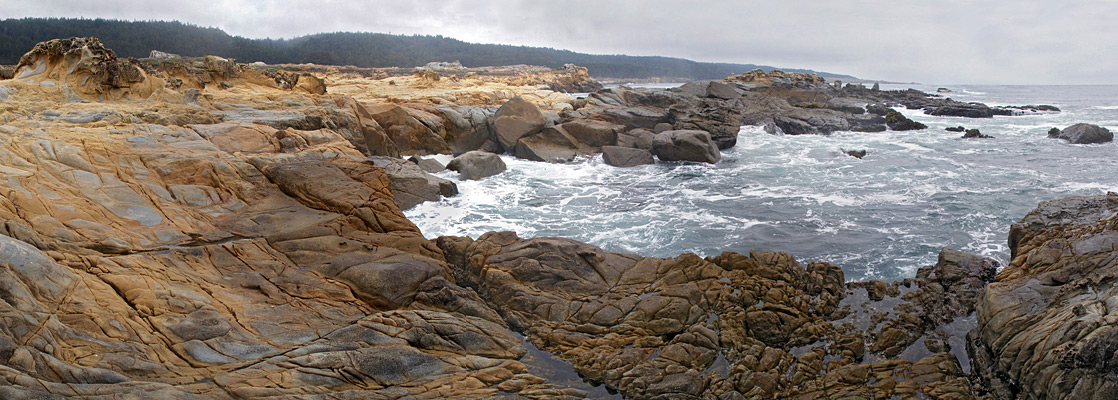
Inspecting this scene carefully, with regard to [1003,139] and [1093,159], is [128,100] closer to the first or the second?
[1093,159]

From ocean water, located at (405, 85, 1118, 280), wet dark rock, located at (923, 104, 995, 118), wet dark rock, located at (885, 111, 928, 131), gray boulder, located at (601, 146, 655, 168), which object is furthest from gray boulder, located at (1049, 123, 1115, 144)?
gray boulder, located at (601, 146, 655, 168)

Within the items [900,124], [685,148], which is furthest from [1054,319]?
[900,124]

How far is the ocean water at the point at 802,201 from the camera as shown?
1347 cm

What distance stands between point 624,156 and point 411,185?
10474 millimetres

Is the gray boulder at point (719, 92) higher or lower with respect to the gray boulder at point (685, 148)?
higher

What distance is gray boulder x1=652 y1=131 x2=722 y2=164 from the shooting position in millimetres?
24453

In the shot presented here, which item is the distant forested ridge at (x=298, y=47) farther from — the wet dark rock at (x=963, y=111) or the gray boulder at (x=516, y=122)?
the wet dark rock at (x=963, y=111)

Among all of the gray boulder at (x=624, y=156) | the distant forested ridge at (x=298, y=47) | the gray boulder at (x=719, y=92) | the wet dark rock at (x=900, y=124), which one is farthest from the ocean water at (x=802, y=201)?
the distant forested ridge at (x=298, y=47)

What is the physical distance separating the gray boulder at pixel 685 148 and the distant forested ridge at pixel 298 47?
184 feet

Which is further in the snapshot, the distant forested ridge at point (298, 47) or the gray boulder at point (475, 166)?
the distant forested ridge at point (298, 47)

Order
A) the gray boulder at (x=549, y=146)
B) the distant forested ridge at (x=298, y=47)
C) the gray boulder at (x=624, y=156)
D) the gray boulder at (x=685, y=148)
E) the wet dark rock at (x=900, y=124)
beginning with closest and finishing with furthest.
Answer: the gray boulder at (x=624, y=156) → the gray boulder at (x=549, y=146) → the gray boulder at (x=685, y=148) → the wet dark rock at (x=900, y=124) → the distant forested ridge at (x=298, y=47)

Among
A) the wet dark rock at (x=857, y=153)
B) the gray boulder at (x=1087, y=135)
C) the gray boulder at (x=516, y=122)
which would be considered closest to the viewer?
the gray boulder at (x=516, y=122)

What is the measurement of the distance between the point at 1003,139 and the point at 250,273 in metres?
36.5

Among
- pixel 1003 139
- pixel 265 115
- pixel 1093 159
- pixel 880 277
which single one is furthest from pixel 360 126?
pixel 1003 139
